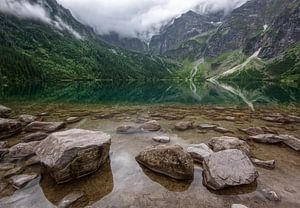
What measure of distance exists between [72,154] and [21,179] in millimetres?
3420

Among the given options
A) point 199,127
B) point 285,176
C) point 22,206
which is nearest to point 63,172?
point 22,206

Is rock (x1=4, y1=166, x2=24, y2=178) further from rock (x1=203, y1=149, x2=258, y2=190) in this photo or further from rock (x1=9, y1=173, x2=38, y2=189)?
rock (x1=203, y1=149, x2=258, y2=190)

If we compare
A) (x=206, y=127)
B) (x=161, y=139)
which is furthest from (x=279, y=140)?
(x=161, y=139)

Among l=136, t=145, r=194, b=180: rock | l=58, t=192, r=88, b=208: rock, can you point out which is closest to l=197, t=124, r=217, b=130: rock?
l=136, t=145, r=194, b=180: rock

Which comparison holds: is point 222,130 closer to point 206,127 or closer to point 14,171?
point 206,127

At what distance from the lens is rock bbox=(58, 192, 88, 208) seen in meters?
12.1

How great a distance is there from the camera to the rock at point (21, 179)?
551 inches

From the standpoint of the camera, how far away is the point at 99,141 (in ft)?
51.8

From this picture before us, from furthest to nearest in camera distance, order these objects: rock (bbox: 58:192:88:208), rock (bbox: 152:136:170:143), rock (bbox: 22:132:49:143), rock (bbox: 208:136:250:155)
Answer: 1. rock (bbox: 152:136:170:143)
2. rock (bbox: 22:132:49:143)
3. rock (bbox: 208:136:250:155)
4. rock (bbox: 58:192:88:208)

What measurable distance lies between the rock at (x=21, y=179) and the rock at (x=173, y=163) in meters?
7.18

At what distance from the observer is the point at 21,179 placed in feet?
47.5

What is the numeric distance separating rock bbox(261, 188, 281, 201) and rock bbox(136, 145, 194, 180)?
157 inches

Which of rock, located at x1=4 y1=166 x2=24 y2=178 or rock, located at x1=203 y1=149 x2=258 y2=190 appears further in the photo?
rock, located at x1=4 y1=166 x2=24 y2=178

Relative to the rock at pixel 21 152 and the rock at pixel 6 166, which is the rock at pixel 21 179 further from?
the rock at pixel 21 152
